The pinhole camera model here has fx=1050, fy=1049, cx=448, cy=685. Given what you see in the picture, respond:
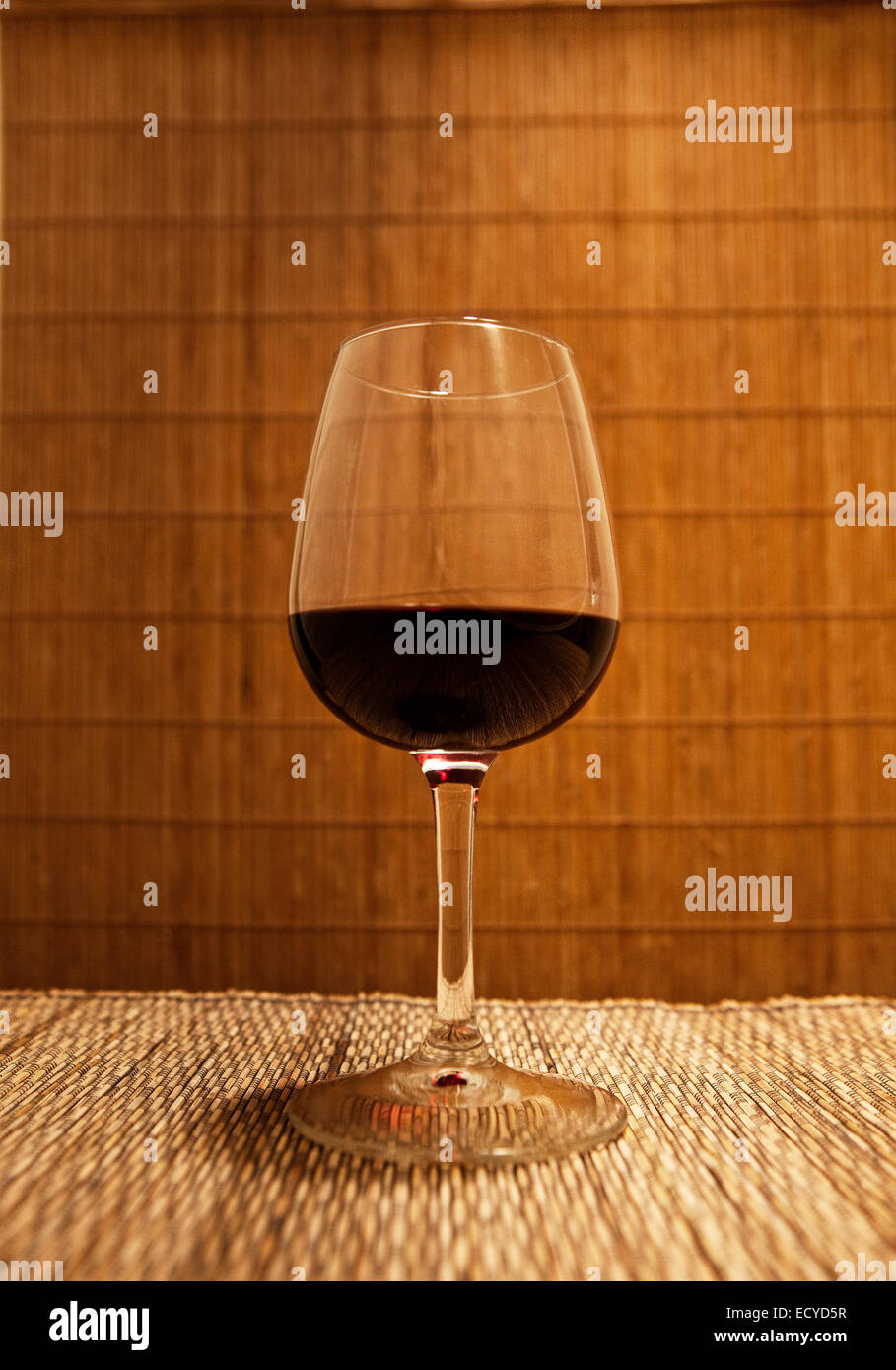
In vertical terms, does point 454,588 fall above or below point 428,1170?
above

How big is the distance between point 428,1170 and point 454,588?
19 cm

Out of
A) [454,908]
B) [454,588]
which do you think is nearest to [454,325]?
[454,588]

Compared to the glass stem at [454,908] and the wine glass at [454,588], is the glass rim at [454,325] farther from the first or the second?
the glass stem at [454,908]

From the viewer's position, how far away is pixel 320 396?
84cm

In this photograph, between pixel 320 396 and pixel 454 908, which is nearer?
pixel 454 908

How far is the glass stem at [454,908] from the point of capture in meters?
0.38

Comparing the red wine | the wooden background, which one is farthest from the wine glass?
the wooden background

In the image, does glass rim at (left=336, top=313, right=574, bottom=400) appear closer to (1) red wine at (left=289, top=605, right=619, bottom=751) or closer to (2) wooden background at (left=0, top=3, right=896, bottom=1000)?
(1) red wine at (left=289, top=605, right=619, bottom=751)


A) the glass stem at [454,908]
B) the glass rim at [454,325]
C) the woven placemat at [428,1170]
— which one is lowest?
the woven placemat at [428,1170]

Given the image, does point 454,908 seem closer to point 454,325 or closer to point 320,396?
point 454,325

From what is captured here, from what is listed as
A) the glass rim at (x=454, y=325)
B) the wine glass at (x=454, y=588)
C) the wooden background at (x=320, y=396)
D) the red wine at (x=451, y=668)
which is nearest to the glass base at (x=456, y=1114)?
the wine glass at (x=454, y=588)

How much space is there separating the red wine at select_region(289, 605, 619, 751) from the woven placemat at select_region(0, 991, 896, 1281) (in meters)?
0.14

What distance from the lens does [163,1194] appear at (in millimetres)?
290

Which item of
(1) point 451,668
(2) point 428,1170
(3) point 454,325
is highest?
(3) point 454,325
